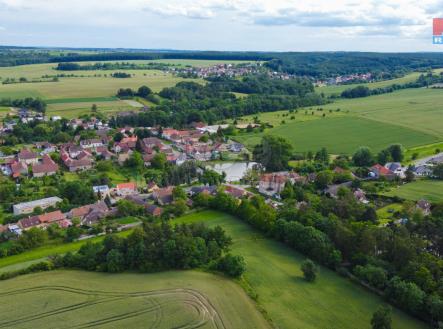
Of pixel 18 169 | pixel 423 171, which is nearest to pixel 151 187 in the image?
pixel 18 169

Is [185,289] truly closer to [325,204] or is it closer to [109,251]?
[109,251]

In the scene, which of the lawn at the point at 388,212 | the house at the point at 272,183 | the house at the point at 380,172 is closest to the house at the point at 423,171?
the house at the point at 380,172

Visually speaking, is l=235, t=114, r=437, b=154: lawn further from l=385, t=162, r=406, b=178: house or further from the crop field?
the crop field

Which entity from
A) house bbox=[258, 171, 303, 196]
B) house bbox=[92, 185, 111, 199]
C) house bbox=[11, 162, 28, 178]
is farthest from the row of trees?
house bbox=[11, 162, 28, 178]

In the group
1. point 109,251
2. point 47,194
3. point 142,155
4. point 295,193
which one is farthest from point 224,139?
point 109,251

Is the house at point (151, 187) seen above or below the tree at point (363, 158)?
below

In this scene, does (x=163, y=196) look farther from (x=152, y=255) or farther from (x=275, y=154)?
(x=275, y=154)

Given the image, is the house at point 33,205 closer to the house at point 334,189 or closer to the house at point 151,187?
the house at point 151,187
